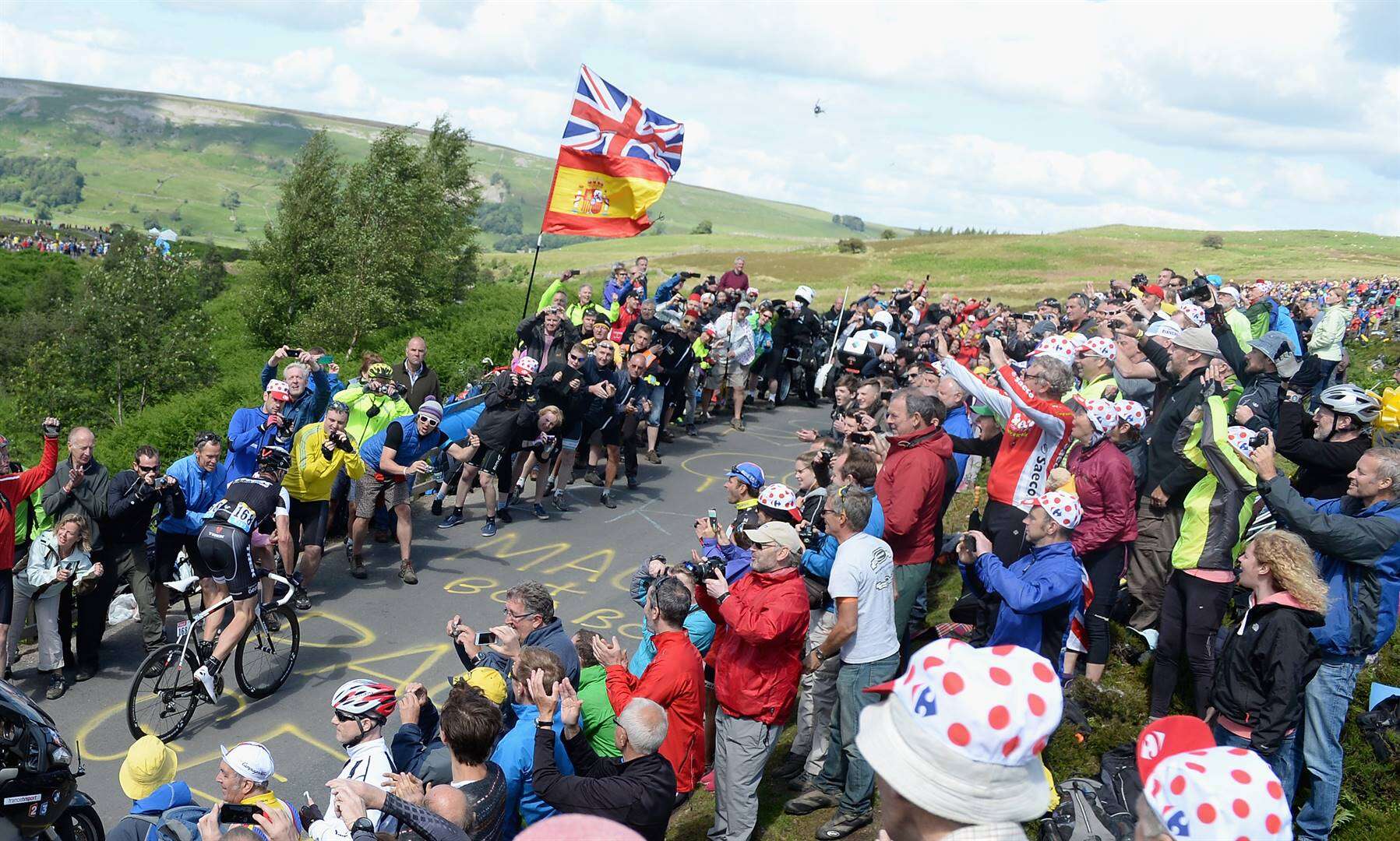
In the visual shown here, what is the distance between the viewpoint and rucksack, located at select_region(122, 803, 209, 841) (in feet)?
16.6

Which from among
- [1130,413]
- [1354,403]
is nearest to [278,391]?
[1130,413]

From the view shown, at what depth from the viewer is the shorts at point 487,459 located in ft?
39.9

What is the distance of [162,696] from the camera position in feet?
25.3

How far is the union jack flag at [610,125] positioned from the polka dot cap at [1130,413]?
34.4ft

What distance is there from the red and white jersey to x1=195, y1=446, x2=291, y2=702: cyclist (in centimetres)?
585

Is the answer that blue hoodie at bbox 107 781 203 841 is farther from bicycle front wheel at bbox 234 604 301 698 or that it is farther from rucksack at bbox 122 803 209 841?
bicycle front wheel at bbox 234 604 301 698

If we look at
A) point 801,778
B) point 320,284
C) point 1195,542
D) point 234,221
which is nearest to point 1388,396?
point 1195,542

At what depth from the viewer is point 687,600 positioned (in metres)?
6.13

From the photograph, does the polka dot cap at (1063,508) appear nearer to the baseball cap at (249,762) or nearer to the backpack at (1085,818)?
the backpack at (1085,818)

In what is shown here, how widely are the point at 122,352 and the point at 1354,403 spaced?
139ft

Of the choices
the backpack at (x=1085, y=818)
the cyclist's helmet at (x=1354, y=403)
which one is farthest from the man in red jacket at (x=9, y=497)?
the cyclist's helmet at (x=1354, y=403)

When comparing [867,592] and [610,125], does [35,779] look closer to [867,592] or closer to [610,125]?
[867,592]

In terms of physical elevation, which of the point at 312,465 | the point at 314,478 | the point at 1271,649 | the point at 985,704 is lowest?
the point at 314,478

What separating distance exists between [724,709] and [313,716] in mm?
3834
